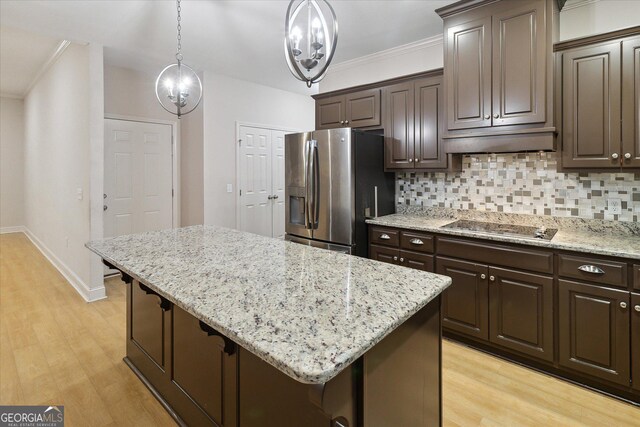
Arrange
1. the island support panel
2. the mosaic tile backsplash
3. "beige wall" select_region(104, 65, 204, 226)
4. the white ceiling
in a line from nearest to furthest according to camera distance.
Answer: the island support panel → the mosaic tile backsplash → the white ceiling → "beige wall" select_region(104, 65, 204, 226)

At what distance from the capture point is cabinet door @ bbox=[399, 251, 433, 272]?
282 centimetres

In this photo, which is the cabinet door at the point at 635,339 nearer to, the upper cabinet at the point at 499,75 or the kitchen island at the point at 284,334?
the upper cabinet at the point at 499,75

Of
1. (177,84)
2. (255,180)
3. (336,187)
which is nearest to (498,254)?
(336,187)

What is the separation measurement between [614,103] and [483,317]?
66.7 inches

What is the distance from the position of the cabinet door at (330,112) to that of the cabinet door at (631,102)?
234 cm

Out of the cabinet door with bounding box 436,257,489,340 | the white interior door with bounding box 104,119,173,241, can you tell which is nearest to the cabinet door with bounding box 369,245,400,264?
the cabinet door with bounding box 436,257,489,340

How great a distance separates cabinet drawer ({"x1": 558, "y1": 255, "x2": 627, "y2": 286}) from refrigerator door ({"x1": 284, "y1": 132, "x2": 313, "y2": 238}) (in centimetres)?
213

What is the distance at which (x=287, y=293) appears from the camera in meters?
1.25

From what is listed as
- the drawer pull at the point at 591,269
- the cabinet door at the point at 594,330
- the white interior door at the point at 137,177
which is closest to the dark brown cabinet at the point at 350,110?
the drawer pull at the point at 591,269

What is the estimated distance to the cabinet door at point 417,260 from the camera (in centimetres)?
282

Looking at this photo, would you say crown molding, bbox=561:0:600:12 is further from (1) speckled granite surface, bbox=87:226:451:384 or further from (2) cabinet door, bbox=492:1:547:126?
(1) speckled granite surface, bbox=87:226:451:384

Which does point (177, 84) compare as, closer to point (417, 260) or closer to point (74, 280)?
point (417, 260)

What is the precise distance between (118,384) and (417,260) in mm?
2379

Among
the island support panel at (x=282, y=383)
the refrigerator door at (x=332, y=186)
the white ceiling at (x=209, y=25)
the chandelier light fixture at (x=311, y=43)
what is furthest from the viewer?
the refrigerator door at (x=332, y=186)
